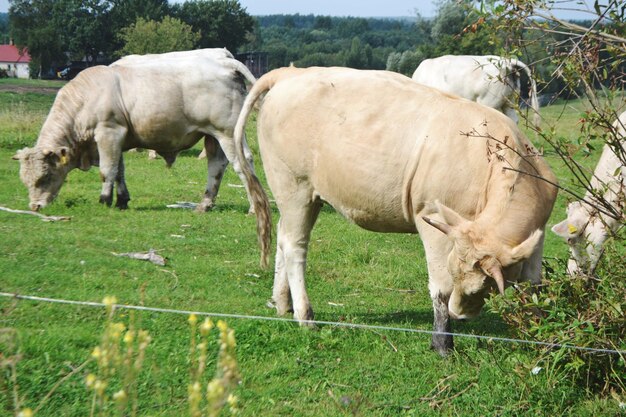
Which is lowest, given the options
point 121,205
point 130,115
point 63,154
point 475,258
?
point 121,205

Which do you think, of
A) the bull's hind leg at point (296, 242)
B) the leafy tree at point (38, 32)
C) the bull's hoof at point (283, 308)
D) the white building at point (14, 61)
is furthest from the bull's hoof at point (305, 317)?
the white building at point (14, 61)

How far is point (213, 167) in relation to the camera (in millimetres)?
14492

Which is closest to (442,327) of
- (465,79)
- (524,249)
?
(524,249)

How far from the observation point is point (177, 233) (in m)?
12.2

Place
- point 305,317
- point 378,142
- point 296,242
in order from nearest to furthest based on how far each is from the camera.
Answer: point 378,142 < point 305,317 < point 296,242

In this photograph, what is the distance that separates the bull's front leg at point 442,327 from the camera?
718cm

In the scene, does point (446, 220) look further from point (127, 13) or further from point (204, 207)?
point (127, 13)

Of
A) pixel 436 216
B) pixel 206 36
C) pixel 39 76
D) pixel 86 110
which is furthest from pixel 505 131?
pixel 39 76

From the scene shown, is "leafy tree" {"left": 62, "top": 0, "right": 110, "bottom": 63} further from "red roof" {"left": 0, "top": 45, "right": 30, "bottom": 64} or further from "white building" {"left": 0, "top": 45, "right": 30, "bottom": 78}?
"red roof" {"left": 0, "top": 45, "right": 30, "bottom": 64}

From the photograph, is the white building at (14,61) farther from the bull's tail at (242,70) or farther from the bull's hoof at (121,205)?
the bull's tail at (242,70)

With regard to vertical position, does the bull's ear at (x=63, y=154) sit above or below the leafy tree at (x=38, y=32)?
above

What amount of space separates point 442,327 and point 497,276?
1.01 m

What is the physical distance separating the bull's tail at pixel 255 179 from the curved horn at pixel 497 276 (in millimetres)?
3017

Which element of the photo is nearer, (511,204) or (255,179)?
(511,204)
